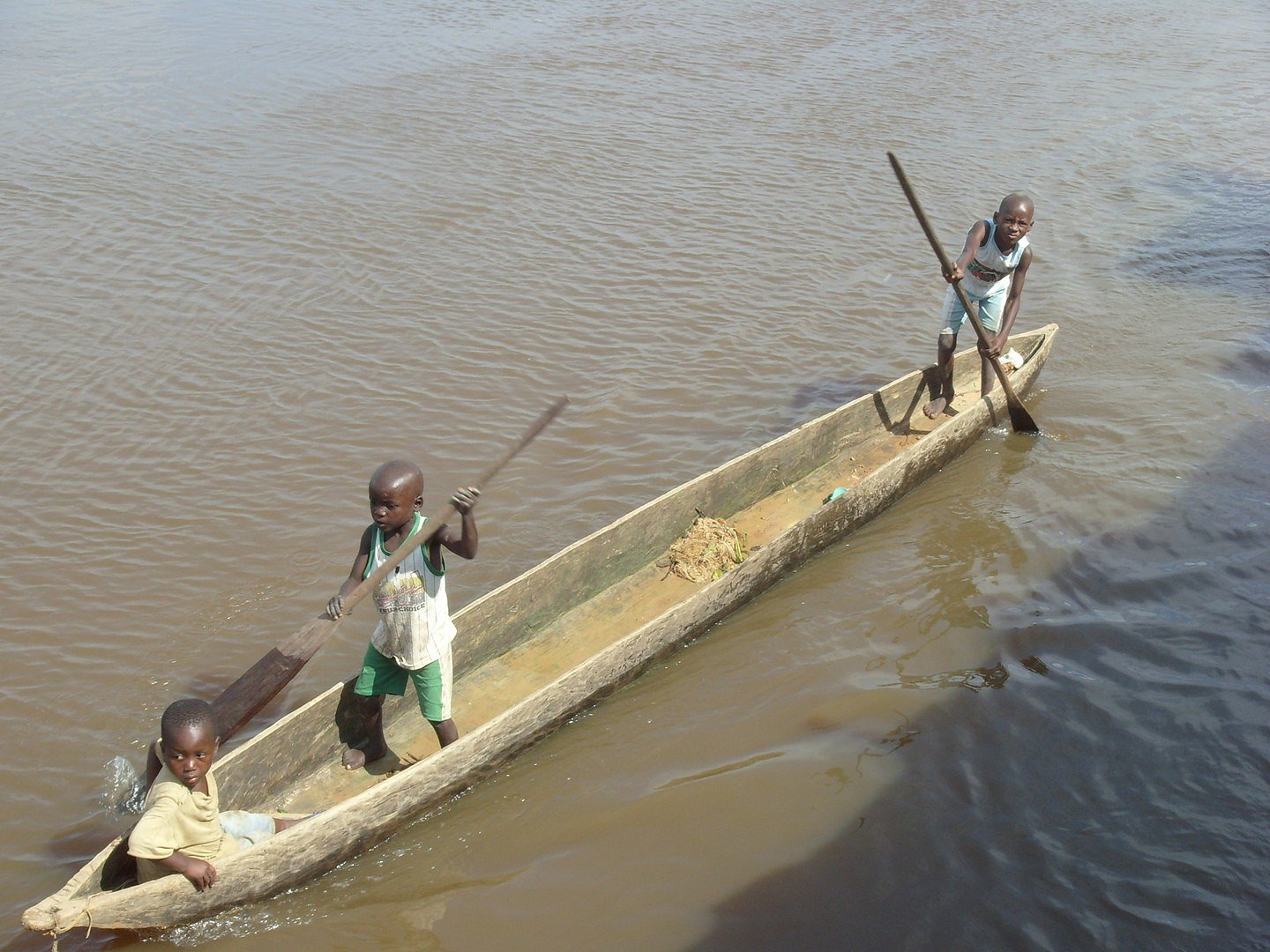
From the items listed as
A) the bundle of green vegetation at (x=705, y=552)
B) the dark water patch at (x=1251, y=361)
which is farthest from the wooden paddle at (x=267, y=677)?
the dark water patch at (x=1251, y=361)

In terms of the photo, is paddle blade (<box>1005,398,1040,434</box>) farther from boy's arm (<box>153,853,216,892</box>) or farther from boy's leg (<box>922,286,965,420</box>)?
boy's arm (<box>153,853,216,892</box>)

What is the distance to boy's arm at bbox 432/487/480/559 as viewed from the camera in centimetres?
359

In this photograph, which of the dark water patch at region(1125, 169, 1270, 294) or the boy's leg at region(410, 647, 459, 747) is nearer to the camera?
the boy's leg at region(410, 647, 459, 747)

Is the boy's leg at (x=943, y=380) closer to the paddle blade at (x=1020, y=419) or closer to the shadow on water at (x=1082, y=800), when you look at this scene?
the paddle blade at (x=1020, y=419)

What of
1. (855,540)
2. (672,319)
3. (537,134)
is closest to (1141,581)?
(855,540)

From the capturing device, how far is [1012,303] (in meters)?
6.64

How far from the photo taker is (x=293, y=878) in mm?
3564

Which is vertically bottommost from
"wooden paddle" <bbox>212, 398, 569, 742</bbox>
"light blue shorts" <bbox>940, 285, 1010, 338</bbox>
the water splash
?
the water splash

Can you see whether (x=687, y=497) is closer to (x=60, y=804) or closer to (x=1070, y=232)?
(x=60, y=804)

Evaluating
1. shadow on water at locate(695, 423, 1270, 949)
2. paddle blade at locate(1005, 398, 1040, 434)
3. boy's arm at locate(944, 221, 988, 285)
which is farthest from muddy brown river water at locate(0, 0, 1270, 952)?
boy's arm at locate(944, 221, 988, 285)

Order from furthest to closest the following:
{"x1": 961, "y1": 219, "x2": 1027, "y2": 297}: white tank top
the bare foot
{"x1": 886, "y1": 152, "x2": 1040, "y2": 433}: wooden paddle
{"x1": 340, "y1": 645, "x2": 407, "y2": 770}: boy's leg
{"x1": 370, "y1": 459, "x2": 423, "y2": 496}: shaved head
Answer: {"x1": 961, "y1": 219, "x2": 1027, "y2": 297}: white tank top
{"x1": 886, "y1": 152, "x2": 1040, "y2": 433}: wooden paddle
the bare foot
{"x1": 340, "y1": 645, "x2": 407, "y2": 770}: boy's leg
{"x1": 370, "y1": 459, "x2": 423, "y2": 496}: shaved head

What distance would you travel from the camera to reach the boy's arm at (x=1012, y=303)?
650 centimetres

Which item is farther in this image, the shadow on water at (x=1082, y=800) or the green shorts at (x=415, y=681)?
the green shorts at (x=415, y=681)

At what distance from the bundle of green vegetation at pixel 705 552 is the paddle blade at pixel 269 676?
2.01 m
